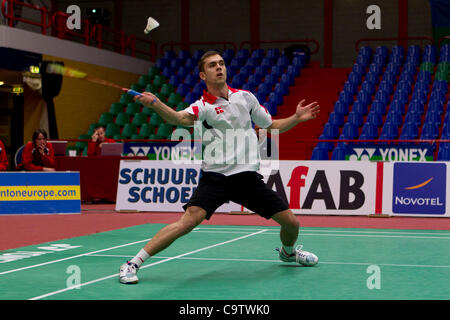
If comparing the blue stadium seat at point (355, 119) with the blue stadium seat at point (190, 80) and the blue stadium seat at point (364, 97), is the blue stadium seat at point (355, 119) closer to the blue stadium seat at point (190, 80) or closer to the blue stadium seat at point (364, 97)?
the blue stadium seat at point (364, 97)

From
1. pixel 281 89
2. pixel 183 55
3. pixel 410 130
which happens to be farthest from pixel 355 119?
pixel 183 55

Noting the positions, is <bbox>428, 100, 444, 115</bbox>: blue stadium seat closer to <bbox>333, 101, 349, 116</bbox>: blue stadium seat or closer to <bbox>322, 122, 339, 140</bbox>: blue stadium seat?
<bbox>333, 101, 349, 116</bbox>: blue stadium seat

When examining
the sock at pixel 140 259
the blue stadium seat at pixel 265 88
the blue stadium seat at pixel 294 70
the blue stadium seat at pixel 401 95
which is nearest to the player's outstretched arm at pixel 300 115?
the sock at pixel 140 259

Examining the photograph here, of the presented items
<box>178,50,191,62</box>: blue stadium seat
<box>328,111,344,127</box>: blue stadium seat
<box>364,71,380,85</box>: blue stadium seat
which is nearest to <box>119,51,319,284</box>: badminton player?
<box>328,111,344,127</box>: blue stadium seat

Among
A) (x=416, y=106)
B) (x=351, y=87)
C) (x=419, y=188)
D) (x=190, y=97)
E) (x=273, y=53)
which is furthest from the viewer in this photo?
(x=273, y=53)

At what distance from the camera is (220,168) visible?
6297 millimetres

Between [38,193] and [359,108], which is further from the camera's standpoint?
[359,108]

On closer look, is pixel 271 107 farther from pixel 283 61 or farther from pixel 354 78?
pixel 283 61

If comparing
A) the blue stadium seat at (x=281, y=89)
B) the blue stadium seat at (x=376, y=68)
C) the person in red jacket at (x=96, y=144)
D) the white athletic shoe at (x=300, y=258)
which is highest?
the blue stadium seat at (x=376, y=68)

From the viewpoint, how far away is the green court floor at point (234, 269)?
18.2 feet

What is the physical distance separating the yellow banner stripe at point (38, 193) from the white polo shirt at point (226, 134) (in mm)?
8025

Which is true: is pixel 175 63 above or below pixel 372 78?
above

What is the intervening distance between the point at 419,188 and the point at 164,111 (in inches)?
335

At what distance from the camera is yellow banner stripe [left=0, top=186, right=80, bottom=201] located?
44.0ft
